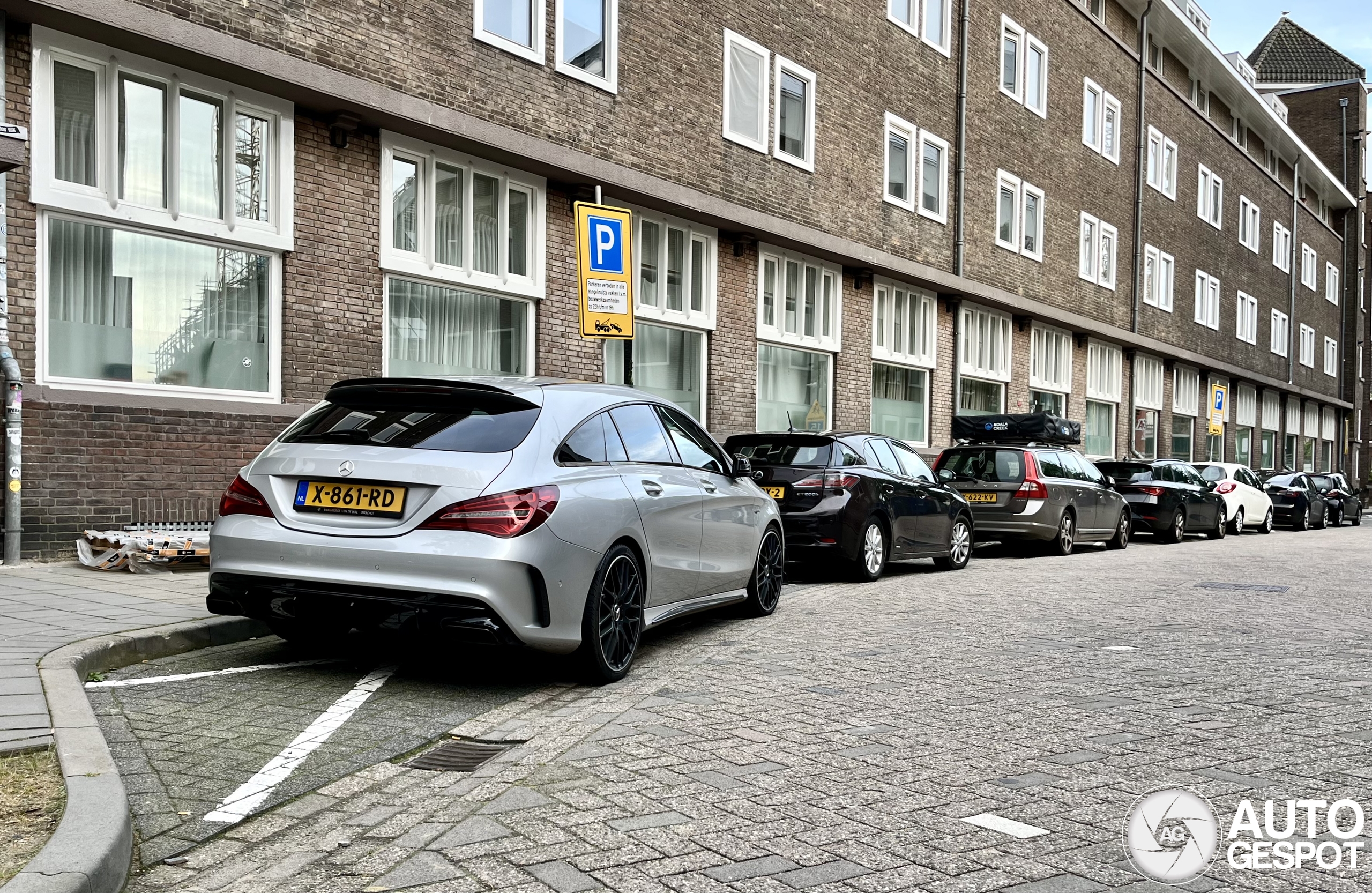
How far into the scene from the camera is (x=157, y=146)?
11.2 meters

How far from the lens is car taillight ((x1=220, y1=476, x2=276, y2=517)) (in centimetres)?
618

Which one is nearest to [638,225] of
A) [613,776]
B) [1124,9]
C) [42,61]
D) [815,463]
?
[815,463]

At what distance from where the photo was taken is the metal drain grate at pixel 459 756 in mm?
4801

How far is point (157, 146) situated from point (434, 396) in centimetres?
646

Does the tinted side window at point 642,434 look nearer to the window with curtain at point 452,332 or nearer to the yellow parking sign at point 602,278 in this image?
the yellow parking sign at point 602,278

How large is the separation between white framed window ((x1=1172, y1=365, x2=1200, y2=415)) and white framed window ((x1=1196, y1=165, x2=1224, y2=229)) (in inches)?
196

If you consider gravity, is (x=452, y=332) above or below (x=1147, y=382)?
below

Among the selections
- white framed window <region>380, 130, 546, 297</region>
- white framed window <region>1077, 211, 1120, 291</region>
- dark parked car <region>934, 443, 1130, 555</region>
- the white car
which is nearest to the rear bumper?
white framed window <region>380, 130, 546, 297</region>

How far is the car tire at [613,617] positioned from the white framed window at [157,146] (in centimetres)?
666

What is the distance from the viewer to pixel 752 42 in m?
18.5

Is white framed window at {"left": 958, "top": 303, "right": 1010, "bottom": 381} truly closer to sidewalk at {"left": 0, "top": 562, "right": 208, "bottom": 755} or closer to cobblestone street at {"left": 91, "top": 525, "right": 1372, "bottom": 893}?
cobblestone street at {"left": 91, "top": 525, "right": 1372, "bottom": 893}

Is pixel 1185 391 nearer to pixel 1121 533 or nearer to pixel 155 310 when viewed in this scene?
pixel 1121 533

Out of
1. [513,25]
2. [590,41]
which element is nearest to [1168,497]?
[590,41]

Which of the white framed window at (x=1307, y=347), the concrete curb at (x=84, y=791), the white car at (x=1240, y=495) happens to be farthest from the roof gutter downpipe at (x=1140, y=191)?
the concrete curb at (x=84, y=791)
